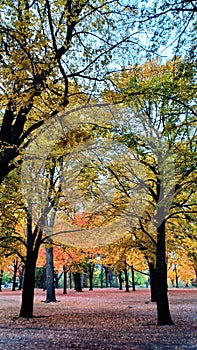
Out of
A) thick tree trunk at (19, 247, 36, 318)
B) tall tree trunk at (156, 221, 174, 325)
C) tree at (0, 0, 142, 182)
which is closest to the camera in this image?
tree at (0, 0, 142, 182)

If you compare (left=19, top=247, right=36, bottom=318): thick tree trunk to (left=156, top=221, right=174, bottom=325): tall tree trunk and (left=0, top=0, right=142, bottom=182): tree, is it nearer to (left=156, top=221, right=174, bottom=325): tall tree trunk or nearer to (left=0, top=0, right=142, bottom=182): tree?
(left=156, top=221, right=174, bottom=325): tall tree trunk

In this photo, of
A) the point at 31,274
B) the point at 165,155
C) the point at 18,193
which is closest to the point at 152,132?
the point at 165,155

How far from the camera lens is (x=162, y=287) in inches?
399

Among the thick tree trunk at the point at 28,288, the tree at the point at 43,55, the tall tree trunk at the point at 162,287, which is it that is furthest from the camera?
the thick tree trunk at the point at 28,288

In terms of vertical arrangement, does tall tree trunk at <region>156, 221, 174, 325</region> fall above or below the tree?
below

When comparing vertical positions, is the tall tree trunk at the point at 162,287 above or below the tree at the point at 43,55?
below

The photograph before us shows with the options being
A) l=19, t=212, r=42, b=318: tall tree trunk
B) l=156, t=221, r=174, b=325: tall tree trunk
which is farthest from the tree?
l=19, t=212, r=42, b=318: tall tree trunk

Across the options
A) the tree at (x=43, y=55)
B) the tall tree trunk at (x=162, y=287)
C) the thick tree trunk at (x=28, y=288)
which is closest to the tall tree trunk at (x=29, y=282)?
the thick tree trunk at (x=28, y=288)

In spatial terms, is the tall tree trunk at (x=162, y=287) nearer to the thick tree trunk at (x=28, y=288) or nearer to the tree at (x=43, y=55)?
the thick tree trunk at (x=28, y=288)

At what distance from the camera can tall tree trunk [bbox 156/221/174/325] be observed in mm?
9969

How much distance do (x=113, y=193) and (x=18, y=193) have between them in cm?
324

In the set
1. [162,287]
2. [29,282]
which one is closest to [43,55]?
[162,287]

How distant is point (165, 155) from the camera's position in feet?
29.3

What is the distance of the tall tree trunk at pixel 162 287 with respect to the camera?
9969 millimetres
